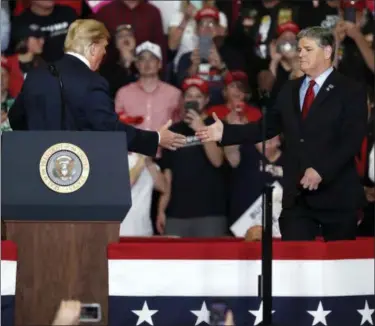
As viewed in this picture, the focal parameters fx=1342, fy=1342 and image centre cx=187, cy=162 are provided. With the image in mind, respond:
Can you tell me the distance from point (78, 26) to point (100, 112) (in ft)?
1.68

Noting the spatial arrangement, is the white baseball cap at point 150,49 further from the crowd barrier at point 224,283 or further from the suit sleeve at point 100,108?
the crowd barrier at point 224,283

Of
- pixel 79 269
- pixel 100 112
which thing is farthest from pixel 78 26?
pixel 79 269

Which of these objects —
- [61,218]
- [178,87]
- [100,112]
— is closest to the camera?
[61,218]

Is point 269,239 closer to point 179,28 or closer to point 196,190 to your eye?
point 196,190

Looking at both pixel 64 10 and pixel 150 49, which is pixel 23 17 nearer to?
pixel 64 10

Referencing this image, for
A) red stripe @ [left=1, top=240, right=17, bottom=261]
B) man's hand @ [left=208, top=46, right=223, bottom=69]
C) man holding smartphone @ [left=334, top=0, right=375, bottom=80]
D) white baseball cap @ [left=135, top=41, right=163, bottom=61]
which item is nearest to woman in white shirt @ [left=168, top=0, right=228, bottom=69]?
man's hand @ [left=208, top=46, right=223, bottom=69]

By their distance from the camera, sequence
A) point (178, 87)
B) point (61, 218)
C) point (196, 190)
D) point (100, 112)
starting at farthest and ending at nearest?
1. point (178, 87)
2. point (196, 190)
3. point (100, 112)
4. point (61, 218)

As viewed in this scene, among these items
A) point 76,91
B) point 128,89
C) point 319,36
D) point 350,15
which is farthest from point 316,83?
point 350,15

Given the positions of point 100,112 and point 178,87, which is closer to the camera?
point 100,112

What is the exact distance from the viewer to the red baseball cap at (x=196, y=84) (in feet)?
34.2

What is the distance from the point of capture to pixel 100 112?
775 cm

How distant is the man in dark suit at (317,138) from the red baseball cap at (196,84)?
2.19 meters

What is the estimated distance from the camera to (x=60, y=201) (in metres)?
7.12

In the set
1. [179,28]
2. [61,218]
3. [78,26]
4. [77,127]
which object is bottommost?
[61,218]
